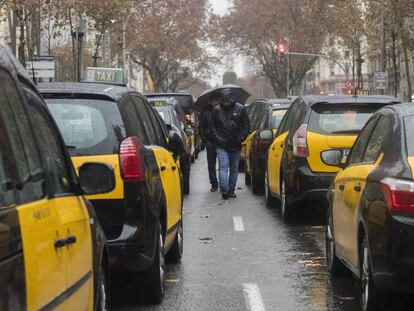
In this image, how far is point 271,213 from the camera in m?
12.5

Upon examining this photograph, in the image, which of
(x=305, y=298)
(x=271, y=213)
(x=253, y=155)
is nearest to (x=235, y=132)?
(x=253, y=155)

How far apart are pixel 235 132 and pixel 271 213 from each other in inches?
92.8

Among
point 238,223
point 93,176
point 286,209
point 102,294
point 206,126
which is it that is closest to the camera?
point 93,176

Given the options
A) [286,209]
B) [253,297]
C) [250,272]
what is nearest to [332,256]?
[250,272]

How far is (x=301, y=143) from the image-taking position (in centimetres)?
1050

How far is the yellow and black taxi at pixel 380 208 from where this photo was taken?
5078 mm

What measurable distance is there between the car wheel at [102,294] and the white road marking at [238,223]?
5948mm

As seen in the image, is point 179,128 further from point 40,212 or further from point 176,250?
point 40,212

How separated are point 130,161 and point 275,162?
21.5 ft

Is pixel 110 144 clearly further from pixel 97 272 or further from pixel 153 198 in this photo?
pixel 97 272

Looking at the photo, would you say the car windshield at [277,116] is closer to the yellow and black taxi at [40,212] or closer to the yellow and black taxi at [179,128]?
the yellow and black taxi at [179,128]

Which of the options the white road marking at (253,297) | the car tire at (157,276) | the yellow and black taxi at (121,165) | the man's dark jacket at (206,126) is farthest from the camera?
the man's dark jacket at (206,126)

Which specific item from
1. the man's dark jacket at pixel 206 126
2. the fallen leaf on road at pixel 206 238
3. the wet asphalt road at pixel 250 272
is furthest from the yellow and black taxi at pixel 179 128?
the fallen leaf on road at pixel 206 238

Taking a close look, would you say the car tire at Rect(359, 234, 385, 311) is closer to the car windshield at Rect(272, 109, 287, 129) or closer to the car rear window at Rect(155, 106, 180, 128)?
the car windshield at Rect(272, 109, 287, 129)
